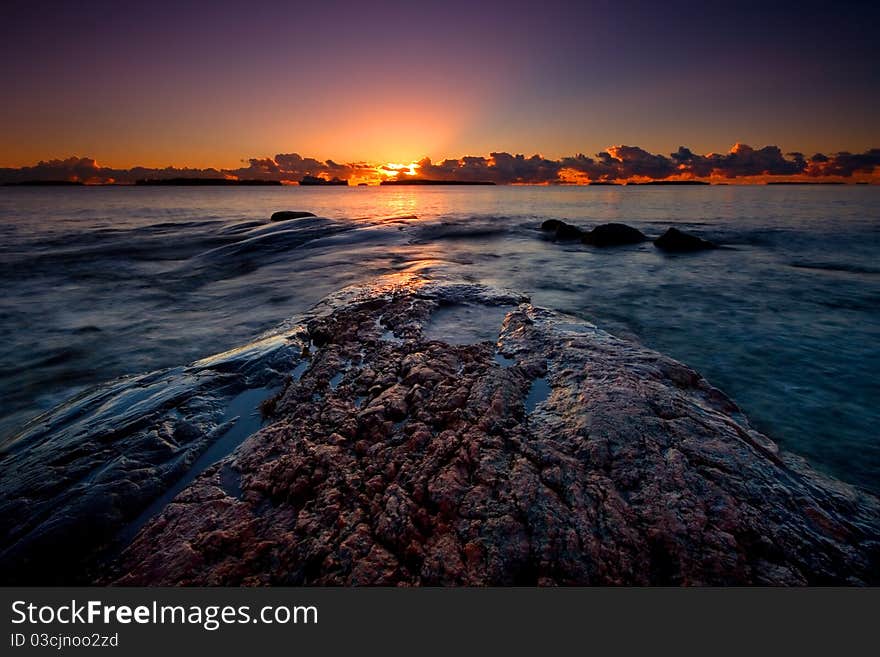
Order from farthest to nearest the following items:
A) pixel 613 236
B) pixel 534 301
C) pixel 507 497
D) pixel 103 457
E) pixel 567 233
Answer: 1. pixel 567 233
2. pixel 613 236
3. pixel 534 301
4. pixel 103 457
5. pixel 507 497

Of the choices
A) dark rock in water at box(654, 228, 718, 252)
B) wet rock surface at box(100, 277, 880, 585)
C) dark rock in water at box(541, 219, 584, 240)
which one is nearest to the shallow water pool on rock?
wet rock surface at box(100, 277, 880, 585)

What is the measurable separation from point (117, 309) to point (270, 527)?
29.0ft

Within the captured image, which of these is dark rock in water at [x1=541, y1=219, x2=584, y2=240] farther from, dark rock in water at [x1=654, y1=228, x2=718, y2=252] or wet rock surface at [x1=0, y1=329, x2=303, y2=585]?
wet rock surface at [x1=0, y1=329, x2=303, y2=585]

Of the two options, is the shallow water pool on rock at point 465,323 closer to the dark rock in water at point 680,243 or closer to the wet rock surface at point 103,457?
the wet rock surface at point 103,457

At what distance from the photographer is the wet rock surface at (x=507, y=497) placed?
6.88ft

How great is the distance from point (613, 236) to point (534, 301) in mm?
11373

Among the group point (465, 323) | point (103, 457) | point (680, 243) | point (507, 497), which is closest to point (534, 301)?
point (465, 323)

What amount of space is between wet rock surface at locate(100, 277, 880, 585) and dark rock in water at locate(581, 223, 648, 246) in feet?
48.4

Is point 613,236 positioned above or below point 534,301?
above

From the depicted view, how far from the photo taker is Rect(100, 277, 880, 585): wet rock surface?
2.10 m

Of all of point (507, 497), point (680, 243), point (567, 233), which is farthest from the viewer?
point (567, 233)

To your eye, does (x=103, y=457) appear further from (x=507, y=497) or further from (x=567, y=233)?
(x=567, y=233)

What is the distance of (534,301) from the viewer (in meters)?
8.38

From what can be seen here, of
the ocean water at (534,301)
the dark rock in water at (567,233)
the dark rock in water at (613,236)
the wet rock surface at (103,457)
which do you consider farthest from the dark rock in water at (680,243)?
the wet rock surface at (103,457)
